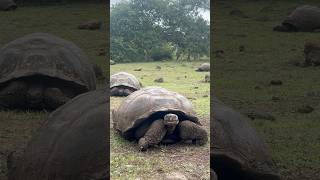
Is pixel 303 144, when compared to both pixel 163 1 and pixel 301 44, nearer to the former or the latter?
pixel 163 1

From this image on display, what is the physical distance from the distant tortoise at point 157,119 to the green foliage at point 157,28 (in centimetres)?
34

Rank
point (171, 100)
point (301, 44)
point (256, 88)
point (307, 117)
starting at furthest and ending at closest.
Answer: point (301, 44), point (256, 88), point (307, 117), point (171, 100)

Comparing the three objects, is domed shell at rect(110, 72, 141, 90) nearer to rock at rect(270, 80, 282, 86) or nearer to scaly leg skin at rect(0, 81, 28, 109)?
scaly leg skin at rect(0, 81, 28, 109)

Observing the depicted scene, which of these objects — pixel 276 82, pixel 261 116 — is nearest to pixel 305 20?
pixel 276 82

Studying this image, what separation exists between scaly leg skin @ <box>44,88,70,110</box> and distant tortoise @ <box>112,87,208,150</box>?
148cm

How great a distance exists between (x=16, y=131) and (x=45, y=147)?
2108mm

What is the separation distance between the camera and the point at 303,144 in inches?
164

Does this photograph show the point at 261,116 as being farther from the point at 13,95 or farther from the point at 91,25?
the point at 91,25

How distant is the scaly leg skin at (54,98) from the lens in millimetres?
4959

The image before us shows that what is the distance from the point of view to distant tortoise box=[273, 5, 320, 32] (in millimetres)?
11367

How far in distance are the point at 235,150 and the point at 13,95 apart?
300cm

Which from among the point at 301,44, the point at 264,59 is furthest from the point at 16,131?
the point at 301,44

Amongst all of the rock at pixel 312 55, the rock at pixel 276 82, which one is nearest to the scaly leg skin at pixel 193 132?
the rock at pixel 276 82

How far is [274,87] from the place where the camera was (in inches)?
253
